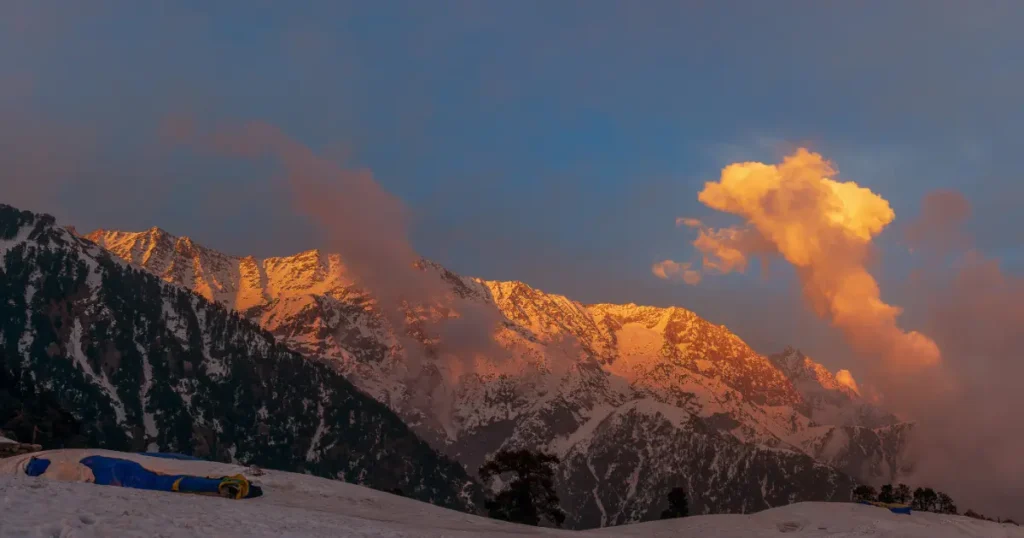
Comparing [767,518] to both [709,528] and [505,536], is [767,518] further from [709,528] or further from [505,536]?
[505,536]

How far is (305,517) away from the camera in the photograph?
39062 millimetres

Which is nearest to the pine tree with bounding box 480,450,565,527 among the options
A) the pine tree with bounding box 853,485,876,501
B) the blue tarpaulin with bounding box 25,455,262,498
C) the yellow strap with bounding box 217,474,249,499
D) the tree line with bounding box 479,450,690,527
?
the tree line with bounding box 479,450,690,527

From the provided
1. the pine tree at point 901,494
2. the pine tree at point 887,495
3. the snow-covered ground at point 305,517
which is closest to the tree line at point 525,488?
the snow-covered ground at point 305,517

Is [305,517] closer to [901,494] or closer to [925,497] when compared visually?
[925,497]

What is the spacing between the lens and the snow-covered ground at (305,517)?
97.3ft

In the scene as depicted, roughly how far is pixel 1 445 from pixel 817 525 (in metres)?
59.0

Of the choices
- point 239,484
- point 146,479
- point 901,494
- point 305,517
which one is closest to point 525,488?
point 239,484

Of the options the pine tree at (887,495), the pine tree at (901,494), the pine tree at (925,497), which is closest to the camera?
the pine tree at (925,497)

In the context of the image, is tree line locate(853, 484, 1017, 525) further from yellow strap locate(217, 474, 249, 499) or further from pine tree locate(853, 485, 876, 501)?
yellow strap locate(217, 474, 249, 499)

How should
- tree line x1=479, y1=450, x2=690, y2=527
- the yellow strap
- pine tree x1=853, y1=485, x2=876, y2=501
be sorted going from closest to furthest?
the yellow strap, tree line x1=479, y1=450, x2=690, y2=527, pine tree x1=853, y1=485, x2=876, y2=501

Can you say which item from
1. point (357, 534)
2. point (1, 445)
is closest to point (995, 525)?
point (357, 534)

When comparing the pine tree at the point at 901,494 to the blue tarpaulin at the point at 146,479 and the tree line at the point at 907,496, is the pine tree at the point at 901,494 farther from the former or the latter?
the blue tarpaulin at the point at 146,479

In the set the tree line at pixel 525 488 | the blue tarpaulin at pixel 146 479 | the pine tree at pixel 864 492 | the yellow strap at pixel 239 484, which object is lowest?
the blue tarpaulin at pixel 146 479

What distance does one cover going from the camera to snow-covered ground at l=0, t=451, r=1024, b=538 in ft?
97.3
